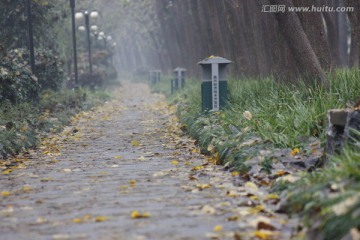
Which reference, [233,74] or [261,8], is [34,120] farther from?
[233,74]

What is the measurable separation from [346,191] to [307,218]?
39cm

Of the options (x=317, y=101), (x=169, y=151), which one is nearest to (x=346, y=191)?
(x=317, y=101)

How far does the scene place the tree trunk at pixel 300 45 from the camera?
1355 cm

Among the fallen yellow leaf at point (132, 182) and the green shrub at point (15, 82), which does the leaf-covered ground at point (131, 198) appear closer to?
the fallen yellow leaf at point (132, 182)

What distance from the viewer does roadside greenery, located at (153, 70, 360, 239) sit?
5977mm

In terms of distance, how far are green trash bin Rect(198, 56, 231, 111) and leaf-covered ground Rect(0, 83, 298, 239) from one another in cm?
296

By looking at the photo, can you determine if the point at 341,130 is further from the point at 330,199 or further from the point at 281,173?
the point at 330,199

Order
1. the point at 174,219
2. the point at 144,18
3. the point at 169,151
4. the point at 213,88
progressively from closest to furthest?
1. the point at 174,219
2. the point at 169,151
3. the point at 213,88
4. the point at 144,18

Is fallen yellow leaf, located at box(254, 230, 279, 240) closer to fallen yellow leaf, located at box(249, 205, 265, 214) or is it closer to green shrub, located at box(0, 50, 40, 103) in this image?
fallen yellow leaf, located at box(249, 205, 265, 214)

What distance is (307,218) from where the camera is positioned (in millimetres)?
6223

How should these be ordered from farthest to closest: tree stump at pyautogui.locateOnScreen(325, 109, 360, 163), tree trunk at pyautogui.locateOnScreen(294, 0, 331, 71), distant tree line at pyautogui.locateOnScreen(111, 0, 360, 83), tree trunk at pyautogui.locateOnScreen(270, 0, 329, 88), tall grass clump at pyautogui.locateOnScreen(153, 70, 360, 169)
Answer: tree trunk at pyautogui.locateOnScreen(294, 0, 331, 71)
distant tree line at pyautogui.locateOnScreen(111, 0, 360, 83)
tree trunk at pyautogui.locateOnScreen(270, 0, 329, 88)
tall grass clump at pyautogui.locateOnScreen(153, 70, 360, 169)
tree stump at pyautogui.locateOnScreen(325, 109, 360, 163)

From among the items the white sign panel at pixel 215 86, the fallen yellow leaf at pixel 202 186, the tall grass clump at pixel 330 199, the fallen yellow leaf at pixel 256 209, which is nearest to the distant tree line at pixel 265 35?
the white sign panel at pixel 215 86

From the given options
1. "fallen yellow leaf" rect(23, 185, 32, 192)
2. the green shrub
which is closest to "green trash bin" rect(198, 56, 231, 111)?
the green shrub

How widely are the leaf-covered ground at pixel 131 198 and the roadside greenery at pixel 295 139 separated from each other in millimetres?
237
